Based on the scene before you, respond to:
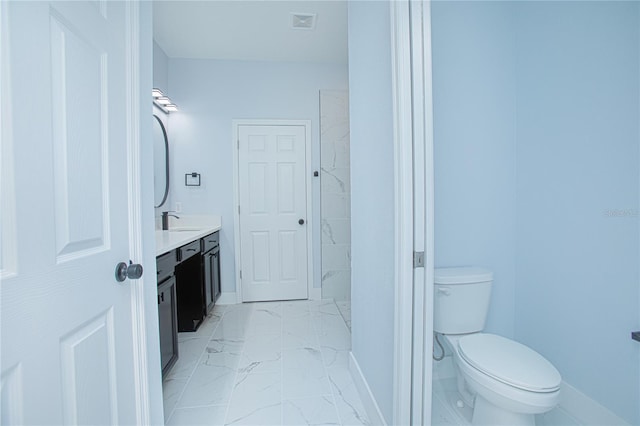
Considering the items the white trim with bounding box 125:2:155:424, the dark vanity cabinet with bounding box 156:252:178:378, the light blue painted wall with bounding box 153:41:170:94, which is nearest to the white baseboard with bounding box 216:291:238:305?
the dark vanity cabinet with bounding box 156:252:178:378

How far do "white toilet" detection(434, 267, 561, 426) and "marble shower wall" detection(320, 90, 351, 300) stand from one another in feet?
5.51

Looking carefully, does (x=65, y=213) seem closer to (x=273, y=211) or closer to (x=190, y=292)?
(x=190, y=292)

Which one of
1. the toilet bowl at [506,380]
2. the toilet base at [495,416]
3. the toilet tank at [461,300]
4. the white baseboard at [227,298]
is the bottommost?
the white baseboard at [227,298]

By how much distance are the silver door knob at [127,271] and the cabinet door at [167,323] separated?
0.67 metres

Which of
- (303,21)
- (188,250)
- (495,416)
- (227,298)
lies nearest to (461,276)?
(495,416)

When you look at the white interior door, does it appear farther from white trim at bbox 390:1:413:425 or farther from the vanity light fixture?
the vanity light fixture

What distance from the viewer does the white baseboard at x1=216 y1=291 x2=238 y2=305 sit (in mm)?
3102

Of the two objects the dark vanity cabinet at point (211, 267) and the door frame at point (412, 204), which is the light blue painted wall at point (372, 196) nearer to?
the door frame at point (412, 204)

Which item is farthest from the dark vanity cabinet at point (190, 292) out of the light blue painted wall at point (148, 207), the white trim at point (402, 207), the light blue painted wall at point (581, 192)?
the light blue painted wall at point (581, 192)

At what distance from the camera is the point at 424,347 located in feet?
3.36

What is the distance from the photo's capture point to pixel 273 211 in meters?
3.17

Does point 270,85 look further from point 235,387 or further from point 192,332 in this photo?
point 235,387

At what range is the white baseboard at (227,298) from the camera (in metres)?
3.10

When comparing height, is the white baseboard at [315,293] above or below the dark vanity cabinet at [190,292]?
below
